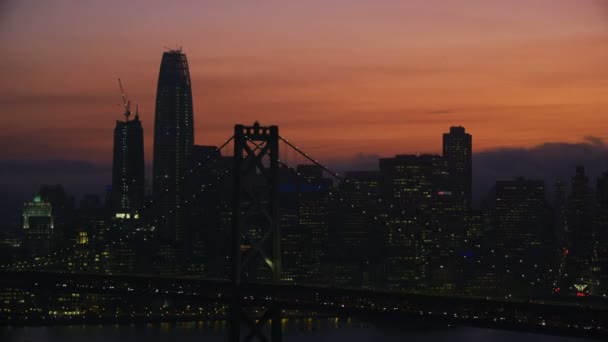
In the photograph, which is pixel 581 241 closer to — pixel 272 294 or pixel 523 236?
pixel 523 236

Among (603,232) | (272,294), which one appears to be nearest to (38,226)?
(603,232)

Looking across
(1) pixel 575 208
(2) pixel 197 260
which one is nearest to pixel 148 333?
(2) pixel 197 260

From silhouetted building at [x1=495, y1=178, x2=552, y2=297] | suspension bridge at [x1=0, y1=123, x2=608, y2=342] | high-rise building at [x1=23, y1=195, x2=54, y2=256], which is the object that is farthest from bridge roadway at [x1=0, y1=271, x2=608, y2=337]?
high-rise building at [x1=23, y1=195, x2=54, y2=256]

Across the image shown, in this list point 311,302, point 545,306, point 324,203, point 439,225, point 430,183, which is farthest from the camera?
point 430,183

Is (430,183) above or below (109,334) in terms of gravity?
above

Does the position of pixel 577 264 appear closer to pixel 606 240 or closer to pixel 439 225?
pixel 606 240
